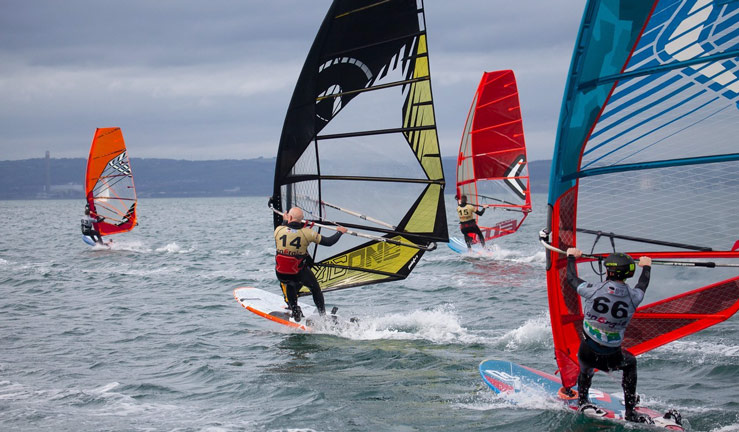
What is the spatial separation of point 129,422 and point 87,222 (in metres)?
18.8

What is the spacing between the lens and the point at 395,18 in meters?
9.18

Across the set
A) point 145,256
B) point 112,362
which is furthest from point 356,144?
point 145,256

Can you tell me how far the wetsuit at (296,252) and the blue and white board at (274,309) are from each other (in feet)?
1.90

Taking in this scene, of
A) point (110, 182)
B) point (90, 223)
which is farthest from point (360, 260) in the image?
point (110, 182)

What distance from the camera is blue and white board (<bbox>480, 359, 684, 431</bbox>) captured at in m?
5.98

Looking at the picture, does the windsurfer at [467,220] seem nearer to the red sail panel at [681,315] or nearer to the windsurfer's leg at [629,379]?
the red sail panel at [681,315]

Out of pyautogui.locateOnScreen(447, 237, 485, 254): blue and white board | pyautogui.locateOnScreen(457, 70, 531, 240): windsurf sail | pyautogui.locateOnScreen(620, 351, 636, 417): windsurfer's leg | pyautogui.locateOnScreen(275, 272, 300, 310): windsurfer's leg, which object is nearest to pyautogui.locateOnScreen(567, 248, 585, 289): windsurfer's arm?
pyautogui.locateOnScreen(620, 351, 636, 417): windsurfer's leg

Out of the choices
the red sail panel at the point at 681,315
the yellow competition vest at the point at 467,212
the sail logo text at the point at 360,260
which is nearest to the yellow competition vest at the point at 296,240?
the sail logo text at the point at 360,260

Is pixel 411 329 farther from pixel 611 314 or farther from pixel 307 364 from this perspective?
pixel 611 314

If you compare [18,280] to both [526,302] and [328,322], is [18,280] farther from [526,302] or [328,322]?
[526,302]

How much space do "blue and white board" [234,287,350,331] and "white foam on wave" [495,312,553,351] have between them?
227cm

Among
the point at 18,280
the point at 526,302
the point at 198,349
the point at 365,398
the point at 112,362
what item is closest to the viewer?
the point at 365,398

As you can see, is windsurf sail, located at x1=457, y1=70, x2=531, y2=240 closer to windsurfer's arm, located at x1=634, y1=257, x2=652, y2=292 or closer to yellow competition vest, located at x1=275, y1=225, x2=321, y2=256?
yellow competition vest, located at x1=275, y1=225, x2=321, y2=256

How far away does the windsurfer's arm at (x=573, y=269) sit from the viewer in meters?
5.88
